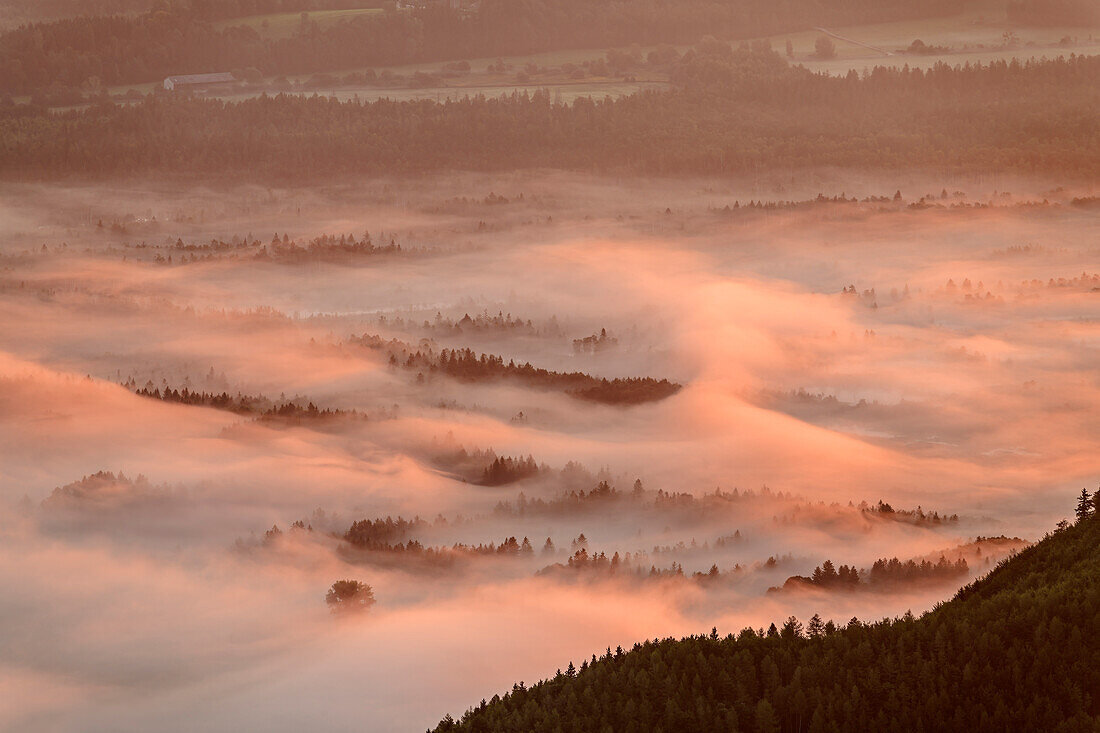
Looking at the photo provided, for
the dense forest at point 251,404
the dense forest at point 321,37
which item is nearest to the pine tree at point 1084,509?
the dense forest at point 251,404

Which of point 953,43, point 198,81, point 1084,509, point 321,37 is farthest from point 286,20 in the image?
point 1084,509

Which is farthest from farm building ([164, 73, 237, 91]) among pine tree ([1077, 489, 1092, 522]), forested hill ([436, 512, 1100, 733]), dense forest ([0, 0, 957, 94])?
forested hill ([436, 512, 1100, 733])

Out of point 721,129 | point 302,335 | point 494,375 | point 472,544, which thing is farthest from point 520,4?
point 472,544

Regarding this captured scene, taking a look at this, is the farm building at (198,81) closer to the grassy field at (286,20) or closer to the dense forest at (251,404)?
the grassy field at (286,20)

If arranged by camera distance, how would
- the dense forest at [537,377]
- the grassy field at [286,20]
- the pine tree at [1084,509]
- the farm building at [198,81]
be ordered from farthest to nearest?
the grassy field at [286,20], the farm building at [198,81], the dense forest at [537,377], the pine tree at [1084,509]

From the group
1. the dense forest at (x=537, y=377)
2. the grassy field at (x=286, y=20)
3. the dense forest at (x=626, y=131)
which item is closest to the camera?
the dense forest at (x=537, y=377)

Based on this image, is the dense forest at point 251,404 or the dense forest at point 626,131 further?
the dense forest at point 626,131

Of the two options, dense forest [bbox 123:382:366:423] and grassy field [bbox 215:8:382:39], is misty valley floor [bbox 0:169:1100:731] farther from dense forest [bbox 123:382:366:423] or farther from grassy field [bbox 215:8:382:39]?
grassy field [bbox 215:8:382:39]

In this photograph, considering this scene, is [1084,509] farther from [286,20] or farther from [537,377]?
[286,20]
